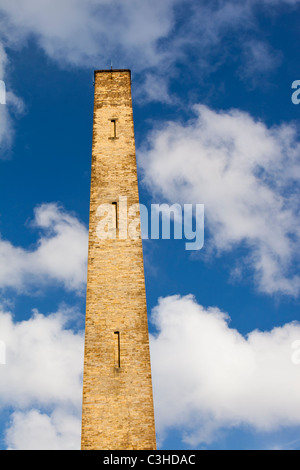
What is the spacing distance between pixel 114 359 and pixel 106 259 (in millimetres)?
3319

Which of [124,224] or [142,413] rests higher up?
[124,224]

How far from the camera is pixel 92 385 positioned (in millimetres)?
14148

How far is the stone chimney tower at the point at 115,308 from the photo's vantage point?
13.6 metres

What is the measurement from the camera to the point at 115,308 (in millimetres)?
15398

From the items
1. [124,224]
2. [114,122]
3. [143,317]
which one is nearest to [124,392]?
[143,317]

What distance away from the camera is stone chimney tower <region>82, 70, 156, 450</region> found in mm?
13625

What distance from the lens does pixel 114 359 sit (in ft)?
47.9

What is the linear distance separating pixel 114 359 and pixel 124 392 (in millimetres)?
1019
